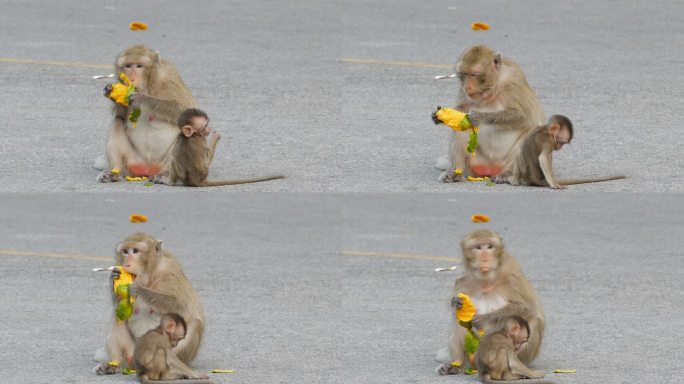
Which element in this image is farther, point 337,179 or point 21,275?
point 21,275

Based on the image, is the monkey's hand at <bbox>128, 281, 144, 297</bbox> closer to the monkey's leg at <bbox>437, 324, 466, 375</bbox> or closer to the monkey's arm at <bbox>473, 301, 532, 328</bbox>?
the monkey's leg at <bbox>437, 324, 466, 375</bbox>

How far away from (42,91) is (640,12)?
23.2ft

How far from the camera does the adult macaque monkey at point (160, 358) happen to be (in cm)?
1103

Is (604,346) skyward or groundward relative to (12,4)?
groundward

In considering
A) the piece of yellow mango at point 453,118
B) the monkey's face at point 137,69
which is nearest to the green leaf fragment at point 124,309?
the monkey's face at point 137,69

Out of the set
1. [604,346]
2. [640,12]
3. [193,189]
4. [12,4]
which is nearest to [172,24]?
[12,4]

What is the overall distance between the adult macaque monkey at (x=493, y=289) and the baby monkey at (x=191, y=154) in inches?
90.8

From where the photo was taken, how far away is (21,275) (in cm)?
1583

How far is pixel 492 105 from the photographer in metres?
13.2

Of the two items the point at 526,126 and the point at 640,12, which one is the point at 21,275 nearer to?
the point at 526,126

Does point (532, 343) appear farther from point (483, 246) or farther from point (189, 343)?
point (189, 343)

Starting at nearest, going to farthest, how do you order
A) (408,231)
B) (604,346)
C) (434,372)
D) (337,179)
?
(434,372) → (604,346) → (337,179) → (408,231)

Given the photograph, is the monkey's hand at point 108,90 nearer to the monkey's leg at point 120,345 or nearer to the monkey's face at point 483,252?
the monkey's leg at point 120,345

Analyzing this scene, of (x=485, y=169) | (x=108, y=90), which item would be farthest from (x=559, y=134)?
(x=108, y=90)
